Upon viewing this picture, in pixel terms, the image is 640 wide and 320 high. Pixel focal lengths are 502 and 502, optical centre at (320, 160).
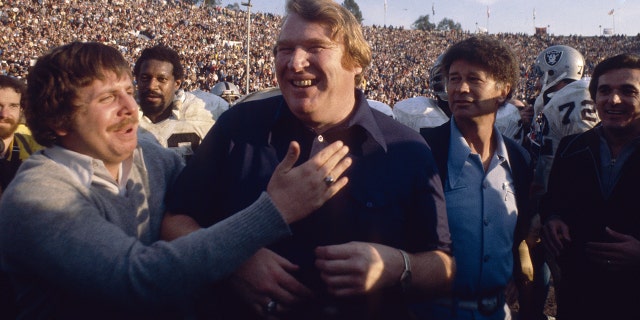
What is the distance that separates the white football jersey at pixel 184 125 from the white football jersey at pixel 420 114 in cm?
181

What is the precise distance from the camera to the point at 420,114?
4.65m

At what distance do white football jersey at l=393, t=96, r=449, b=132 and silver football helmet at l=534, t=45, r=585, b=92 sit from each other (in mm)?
1388

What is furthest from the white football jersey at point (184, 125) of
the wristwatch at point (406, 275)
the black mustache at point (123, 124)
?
the wristwatch at point (406, 275)

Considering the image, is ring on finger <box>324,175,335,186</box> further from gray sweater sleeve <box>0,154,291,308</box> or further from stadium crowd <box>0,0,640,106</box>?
Answer: stadium crowd <box>0,0,640,106</box>

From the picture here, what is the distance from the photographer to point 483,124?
284 cm

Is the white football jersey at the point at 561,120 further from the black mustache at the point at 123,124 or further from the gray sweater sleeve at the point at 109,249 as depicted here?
the black mustache at the point at 123,124

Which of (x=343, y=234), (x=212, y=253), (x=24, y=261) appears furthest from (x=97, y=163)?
(x=343, y=234)

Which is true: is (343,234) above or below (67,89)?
below

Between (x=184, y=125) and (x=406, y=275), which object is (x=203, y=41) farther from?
(x=406, y=275)

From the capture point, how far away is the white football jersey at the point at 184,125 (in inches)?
164

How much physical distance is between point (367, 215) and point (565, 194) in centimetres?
165

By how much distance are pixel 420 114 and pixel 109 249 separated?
3.52 meters

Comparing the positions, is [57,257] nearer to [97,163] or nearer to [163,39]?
[97,163]

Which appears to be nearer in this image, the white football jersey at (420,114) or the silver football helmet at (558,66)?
the white football jersey at (420,114)
